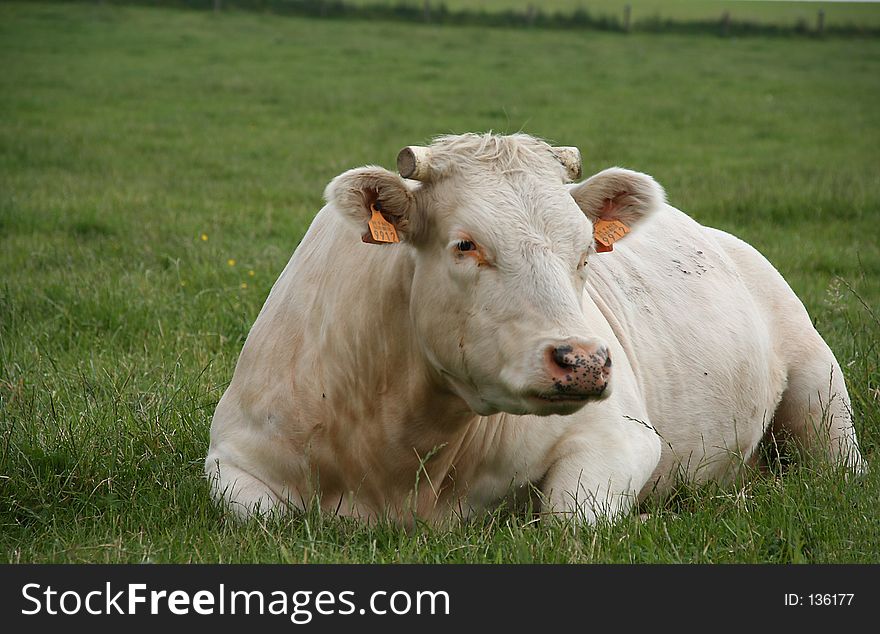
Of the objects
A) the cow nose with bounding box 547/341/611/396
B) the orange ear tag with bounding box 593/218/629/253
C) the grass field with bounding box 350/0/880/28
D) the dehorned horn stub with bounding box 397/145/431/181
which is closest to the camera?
the cow nose with bounding box 547/341/611/396

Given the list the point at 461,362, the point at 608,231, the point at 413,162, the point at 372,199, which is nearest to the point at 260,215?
the point at 608,231

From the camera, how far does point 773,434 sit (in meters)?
6.00

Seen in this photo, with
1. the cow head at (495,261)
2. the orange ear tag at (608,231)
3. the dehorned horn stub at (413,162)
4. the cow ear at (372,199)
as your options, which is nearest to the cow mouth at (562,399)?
the cow head at (495,261)

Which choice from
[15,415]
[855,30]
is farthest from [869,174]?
[855,30]

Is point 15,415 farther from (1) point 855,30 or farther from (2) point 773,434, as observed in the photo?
(1) point 855,30

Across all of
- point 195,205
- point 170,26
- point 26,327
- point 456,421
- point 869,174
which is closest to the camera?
point 456,421

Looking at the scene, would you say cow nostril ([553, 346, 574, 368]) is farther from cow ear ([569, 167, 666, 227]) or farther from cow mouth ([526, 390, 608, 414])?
cow ear ([569, 167, 666, 227])

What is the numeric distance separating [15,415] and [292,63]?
21.7 metres

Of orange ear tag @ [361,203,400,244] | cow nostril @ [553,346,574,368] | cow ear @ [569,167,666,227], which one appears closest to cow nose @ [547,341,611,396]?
cow nostril @ [553,346,574,368]

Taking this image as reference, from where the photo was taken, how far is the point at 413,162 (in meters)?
4.09

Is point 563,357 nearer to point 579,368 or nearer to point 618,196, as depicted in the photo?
point 579,368

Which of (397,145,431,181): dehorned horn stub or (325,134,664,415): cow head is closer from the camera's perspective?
(325,134,664,415): cow head

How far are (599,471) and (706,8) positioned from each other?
51071mm

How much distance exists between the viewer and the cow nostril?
140 inches
